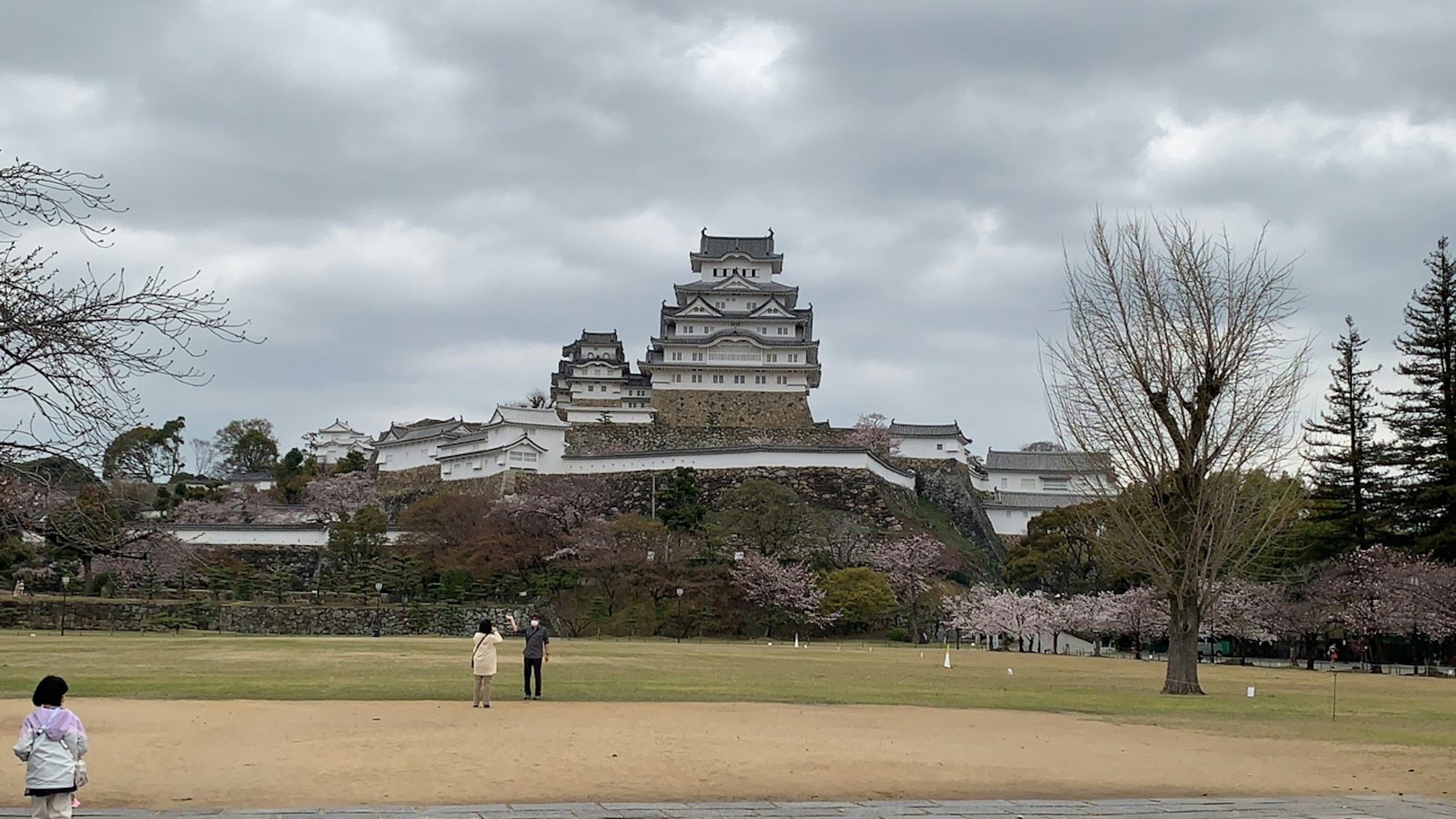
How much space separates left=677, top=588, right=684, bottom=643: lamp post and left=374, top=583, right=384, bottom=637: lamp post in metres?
11.3

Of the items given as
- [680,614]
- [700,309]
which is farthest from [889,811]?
[700,309]

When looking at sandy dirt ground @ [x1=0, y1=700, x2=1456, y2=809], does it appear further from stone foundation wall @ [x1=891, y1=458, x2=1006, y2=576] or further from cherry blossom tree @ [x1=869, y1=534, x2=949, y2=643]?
stone foundation wall @ [x1=891, y1=458, x2=1006, y2=576]

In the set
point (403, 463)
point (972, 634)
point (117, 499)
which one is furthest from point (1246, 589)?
point (403, 463)

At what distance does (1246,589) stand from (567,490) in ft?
103

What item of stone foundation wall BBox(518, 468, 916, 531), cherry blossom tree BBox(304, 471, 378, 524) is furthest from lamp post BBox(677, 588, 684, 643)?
cherry blossom tree BBox(304, 471, 378, 524)

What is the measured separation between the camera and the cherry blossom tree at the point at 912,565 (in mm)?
52844

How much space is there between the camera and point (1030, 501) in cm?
7056

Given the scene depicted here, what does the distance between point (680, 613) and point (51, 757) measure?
142 ft

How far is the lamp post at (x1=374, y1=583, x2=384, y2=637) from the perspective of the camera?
47219 mm

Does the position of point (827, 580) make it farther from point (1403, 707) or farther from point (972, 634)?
point (1403, 707)

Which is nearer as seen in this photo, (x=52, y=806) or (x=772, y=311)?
(x=52, y=806)

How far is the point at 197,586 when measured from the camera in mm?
53312

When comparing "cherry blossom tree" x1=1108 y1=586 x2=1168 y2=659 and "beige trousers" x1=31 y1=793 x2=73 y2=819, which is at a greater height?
"beige trousers" x1=31 y1=793 x2=73 y2=819

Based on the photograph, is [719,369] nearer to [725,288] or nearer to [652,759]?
[725,288]
